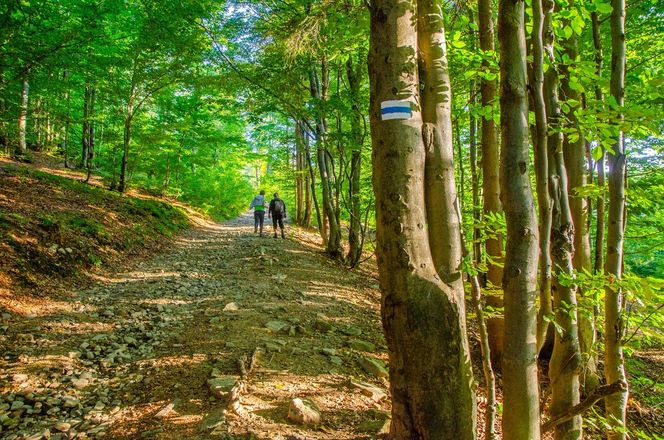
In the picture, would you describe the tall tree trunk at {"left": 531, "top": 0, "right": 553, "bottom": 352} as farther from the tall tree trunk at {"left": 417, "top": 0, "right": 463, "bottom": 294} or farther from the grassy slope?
the grassy slope

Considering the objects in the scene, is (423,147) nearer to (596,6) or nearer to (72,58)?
(596,6)

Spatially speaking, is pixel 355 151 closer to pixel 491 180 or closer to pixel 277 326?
pixel 491 180

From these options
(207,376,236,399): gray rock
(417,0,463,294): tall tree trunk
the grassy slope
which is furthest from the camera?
the grassy slope

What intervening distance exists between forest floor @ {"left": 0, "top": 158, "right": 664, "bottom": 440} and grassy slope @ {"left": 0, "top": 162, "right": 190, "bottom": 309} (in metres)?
0.04

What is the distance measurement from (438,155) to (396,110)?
0.36m

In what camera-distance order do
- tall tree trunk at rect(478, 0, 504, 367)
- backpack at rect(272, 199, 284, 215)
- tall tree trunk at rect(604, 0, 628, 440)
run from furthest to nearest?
backpack at rect(272, 199, 284, 215) < tall tree trunk at rect(478, 0, 504, 367) < tall tree trunk at rect(604, 0, 628, 440)

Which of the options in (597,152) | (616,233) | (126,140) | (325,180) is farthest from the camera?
(126,140)

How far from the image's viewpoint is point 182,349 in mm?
4273

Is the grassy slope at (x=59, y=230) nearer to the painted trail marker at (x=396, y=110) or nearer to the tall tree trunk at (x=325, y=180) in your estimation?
the tall tree trunk at (x=325, y=180)

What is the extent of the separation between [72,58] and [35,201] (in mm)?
3495

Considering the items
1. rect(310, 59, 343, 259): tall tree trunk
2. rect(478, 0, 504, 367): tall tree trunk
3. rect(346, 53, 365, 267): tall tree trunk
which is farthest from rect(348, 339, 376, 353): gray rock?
rect(310, 59, 343, 259): tall tree trunk

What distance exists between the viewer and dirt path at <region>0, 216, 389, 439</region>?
2.95m

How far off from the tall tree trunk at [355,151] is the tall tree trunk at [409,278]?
632 cm

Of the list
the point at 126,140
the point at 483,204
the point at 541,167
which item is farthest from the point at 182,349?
the point at 126,140
